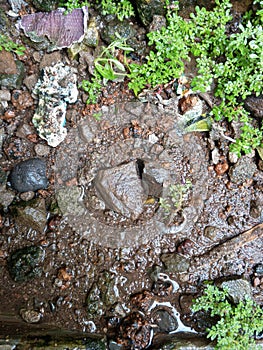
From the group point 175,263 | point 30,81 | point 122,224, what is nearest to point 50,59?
point 30,81

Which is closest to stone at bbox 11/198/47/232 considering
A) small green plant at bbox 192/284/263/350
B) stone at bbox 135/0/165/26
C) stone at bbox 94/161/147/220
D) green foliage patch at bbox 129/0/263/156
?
stone at bbox 94/161/147/220

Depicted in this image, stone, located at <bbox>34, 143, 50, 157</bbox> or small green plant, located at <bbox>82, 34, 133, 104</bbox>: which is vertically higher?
small green plant, located at <bbox>82, 34, 133, 104</bbox>

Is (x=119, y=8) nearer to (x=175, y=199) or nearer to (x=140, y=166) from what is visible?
(x=140, y=166)

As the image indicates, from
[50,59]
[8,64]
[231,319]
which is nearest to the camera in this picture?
[231,319]

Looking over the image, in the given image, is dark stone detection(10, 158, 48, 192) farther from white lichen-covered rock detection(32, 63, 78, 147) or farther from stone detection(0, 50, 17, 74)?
stone detection(0, 50, 17, 74)

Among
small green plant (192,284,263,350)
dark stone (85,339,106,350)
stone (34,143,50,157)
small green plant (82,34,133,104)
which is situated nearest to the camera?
small green plant (192,284,263,350)

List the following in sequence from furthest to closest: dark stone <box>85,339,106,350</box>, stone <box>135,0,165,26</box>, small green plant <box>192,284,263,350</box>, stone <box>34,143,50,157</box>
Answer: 1. stone <box>34,143,50,157</box>
2. stone <box>135,0,165,26</box>
3. dark stone <box>85,339,106,350</box>
4. small green plant <box>192,284,263,350</box>
